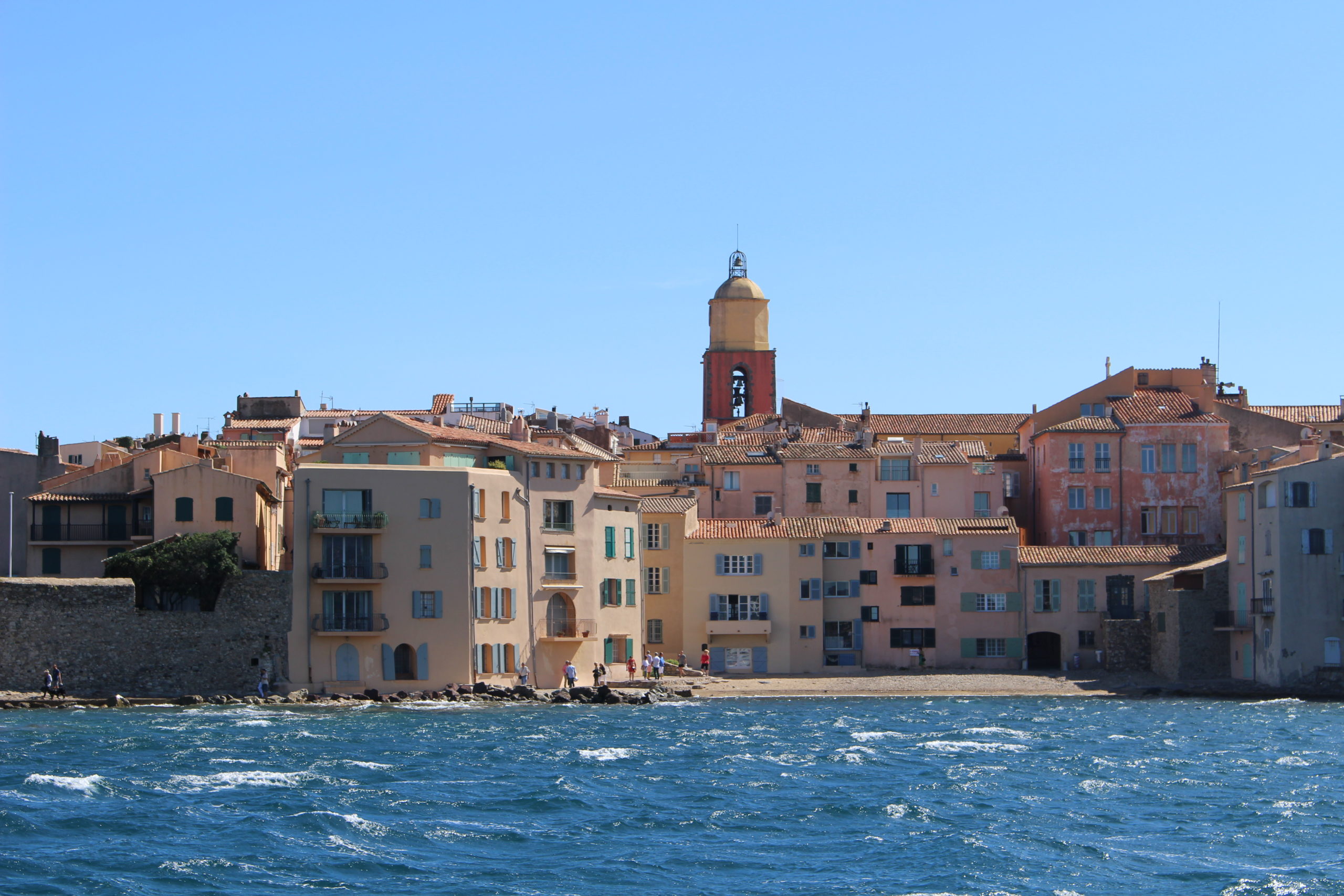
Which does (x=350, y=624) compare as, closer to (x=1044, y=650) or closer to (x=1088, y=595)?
(x=1044, y=650)

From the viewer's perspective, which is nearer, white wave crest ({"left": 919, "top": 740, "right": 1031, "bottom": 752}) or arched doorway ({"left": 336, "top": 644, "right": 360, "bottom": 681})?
white wave crest ({"left": 919, "top": 740, "right": 1031, "bottom": 752})

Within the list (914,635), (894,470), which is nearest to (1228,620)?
(914,635)

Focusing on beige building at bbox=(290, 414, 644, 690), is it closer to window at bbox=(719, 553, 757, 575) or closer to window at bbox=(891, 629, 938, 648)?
window at bbox=(719, 553, 757, 575)

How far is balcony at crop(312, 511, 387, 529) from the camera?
69.9 m

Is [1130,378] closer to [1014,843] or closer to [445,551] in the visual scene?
[445,551]

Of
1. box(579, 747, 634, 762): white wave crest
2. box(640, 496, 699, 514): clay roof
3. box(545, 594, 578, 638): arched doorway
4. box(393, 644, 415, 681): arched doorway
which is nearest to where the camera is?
box(579, 747, 634, 762): white wave crest

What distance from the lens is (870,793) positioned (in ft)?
149

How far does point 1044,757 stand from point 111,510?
39.7 m

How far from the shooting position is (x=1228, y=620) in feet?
256

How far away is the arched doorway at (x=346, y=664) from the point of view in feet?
230

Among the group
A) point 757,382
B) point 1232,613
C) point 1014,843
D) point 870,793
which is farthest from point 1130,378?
point 1014,843

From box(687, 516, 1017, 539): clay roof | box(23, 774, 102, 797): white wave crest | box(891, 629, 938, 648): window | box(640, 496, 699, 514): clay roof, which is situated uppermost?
box(640, 496, 699, 514): clay roof

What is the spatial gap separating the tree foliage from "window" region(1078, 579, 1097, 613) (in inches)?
1501

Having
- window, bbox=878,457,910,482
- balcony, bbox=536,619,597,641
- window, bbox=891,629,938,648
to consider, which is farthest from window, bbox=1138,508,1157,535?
balcony, bbox=536,619,597,641
